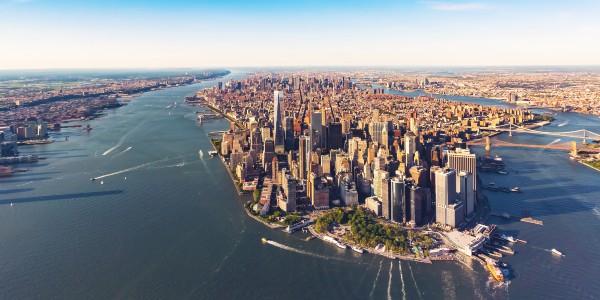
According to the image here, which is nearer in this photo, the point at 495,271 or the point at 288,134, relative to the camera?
the point at 495,271

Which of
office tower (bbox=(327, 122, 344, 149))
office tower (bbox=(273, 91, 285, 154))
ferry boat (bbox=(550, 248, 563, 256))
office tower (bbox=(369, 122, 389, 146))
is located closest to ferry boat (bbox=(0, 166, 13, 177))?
office tower (bbox=(273, 91, 285, 154))

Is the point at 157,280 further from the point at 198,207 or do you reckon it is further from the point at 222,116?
the point at 222,116

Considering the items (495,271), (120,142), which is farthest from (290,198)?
(120,142)

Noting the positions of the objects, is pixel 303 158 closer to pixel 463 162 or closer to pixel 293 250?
pixel 463 162

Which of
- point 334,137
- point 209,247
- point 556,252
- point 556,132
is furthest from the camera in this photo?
point 556,132

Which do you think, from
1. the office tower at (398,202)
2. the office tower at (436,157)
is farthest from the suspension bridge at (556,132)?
the office tower at (398,202)

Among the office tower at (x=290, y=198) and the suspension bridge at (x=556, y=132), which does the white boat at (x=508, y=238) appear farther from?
the suspension bridge at (x=556, y=132)
